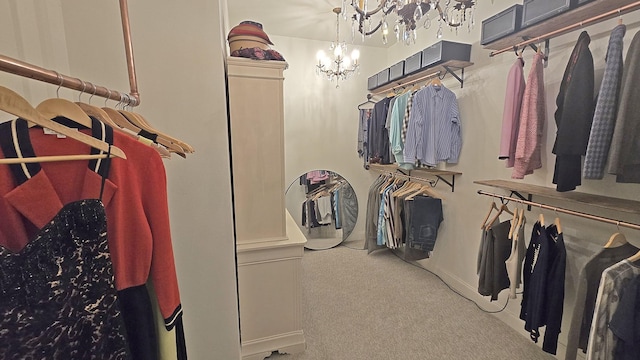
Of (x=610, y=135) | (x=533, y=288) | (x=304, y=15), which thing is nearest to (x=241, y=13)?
(x=304, y=15)

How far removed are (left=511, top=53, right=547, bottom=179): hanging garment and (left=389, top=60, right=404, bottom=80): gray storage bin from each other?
137cm

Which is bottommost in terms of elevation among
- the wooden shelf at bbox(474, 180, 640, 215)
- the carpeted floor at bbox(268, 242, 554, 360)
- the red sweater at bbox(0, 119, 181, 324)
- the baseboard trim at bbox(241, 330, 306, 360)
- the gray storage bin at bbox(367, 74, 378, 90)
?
the carpeted floor at bbox(268, 242, 554, 360)

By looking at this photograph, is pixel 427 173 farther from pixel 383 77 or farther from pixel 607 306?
pixel 607 306

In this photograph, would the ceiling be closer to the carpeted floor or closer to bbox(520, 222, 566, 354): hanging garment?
bbox(520, 222, 566, 354): hanging garment

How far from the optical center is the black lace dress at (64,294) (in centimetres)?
47

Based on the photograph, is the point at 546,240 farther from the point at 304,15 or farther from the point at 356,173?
the point at 304,15

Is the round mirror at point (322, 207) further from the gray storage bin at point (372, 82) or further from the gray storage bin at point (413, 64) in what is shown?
the gray storage bin at point (413, 64)

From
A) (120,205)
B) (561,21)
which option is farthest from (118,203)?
(561,21)

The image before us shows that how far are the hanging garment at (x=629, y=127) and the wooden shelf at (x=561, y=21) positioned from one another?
0.31 m

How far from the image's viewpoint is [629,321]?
114 cm

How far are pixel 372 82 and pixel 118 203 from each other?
137 inches

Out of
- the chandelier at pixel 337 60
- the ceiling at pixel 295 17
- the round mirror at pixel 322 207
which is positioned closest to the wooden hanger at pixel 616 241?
the chandelier at pixel 337 60

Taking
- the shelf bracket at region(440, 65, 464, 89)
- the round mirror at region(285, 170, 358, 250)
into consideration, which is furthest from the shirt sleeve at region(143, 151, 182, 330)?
the round mirror at region(285, 170, 358, 250)

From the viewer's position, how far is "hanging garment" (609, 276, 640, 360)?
3.74 feet
